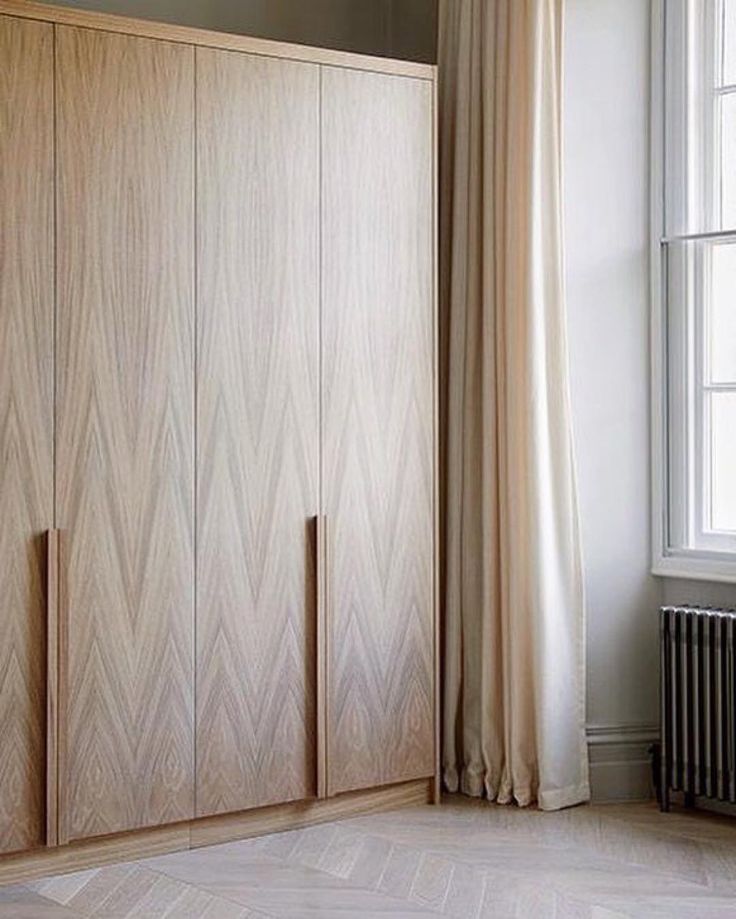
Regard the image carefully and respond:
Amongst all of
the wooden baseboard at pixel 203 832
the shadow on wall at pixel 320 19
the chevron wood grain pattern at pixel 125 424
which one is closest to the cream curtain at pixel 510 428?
the wooden baseboard at pixel 203 832

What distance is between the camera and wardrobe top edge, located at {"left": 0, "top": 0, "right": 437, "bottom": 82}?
148 inches

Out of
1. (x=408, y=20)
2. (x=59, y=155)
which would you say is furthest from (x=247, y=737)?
(x=408, y=20)

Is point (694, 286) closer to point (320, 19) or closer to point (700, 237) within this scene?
point (700, 237)

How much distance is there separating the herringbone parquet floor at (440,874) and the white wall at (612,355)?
0.38 metres

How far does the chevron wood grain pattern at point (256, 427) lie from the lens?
4051mm

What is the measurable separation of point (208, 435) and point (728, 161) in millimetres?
1708

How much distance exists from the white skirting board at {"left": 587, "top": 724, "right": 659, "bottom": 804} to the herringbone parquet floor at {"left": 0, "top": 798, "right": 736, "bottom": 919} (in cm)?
15

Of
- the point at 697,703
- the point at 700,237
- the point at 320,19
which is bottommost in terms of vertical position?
the point at 697,703

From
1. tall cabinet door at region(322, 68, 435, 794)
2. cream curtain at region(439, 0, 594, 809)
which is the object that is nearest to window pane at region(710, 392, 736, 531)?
cream curtain at region(439, 0, 594, 809)

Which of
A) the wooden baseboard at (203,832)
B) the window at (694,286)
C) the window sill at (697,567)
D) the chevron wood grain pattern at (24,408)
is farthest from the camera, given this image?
the window at (694,286)

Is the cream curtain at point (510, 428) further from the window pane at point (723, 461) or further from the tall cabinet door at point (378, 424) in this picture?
the window pane at point (723, 461)

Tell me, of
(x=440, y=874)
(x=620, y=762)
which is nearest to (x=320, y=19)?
(x=620, y=762)

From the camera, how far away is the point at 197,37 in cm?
400

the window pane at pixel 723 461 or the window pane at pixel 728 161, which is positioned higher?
the window pane at pixel 728 161
